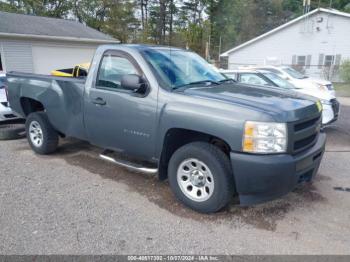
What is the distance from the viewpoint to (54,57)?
16.8m

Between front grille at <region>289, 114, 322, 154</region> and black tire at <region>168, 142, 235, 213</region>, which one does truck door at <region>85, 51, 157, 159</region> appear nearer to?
black tire at <region>168, 142, 235, 213</region>

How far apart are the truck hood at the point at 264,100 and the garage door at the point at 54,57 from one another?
1468 cm

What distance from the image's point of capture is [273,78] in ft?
27.4

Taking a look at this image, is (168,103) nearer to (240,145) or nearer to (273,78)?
(240,145)

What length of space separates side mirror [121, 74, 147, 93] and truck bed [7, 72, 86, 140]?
111 centimetres

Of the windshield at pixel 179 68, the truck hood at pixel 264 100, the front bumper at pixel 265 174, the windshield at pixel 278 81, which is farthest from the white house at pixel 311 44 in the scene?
the front bumper at pixel 265 174

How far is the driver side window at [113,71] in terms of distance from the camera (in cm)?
413

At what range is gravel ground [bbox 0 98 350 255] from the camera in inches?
118

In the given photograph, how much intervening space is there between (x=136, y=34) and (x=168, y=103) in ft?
103

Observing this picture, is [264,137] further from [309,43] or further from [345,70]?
[309,43]

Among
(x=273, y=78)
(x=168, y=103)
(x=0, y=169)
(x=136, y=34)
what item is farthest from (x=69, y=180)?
(x=136, y=34)

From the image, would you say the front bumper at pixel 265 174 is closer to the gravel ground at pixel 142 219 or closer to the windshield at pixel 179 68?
the gravel ground at pixel 142 219

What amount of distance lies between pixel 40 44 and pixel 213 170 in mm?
15615

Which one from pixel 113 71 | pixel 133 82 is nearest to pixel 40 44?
pixel 113 71
